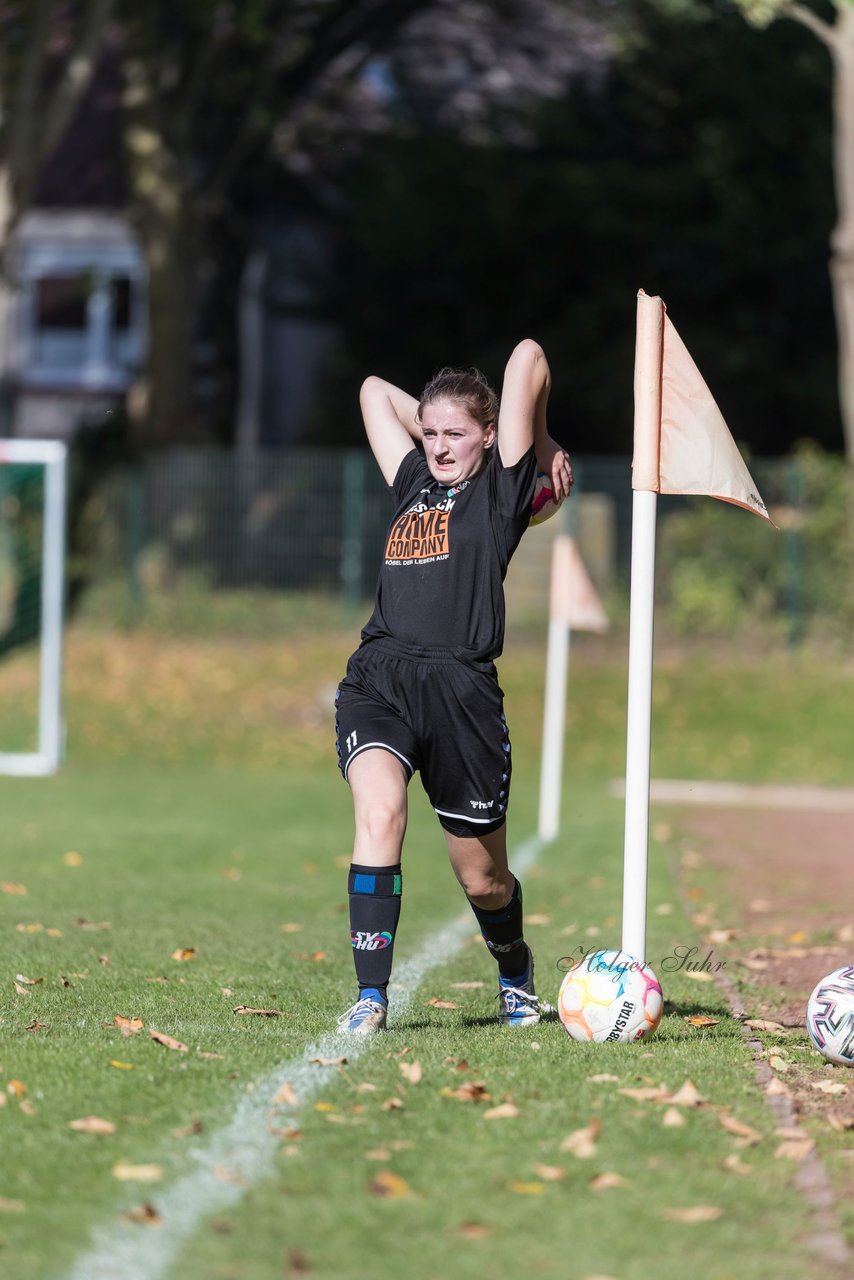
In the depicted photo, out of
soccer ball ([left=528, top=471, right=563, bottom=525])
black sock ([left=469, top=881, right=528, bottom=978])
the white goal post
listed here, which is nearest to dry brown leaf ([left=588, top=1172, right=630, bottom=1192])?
black sock ([left=469, top=881, right=528, bottom=978])

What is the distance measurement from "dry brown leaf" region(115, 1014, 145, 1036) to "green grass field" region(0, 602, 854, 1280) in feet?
0.10

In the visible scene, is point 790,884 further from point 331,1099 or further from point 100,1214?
point 100,1214

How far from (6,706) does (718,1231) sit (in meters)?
18.4

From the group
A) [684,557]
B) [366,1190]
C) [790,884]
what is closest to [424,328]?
[684,557]

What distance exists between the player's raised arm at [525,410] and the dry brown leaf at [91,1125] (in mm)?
2400

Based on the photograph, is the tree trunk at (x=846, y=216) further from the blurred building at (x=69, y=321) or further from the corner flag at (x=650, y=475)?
the blurred building at (x=69, y=321)

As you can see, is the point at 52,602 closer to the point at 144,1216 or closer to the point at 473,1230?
the point at 144,1216

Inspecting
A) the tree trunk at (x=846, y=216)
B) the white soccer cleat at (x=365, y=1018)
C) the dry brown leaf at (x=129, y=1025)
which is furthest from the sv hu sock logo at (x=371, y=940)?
the tree trunk at (x=846, y=216)

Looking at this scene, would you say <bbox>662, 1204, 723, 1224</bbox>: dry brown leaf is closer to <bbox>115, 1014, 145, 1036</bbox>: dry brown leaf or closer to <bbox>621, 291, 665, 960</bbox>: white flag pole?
<bbox>621, 291, 665, 960</bbox>: white flag pole

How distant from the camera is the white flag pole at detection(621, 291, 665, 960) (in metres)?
5.86

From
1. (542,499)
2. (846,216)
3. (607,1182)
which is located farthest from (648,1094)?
(846,216)

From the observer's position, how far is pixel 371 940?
5.71m

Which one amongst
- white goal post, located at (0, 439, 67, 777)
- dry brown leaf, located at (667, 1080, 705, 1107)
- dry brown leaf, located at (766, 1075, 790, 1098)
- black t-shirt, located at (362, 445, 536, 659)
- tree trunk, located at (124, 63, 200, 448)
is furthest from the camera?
tree trunk, located at (124, 63, 200, 448)

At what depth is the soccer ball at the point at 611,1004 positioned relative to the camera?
5594 millimetres
